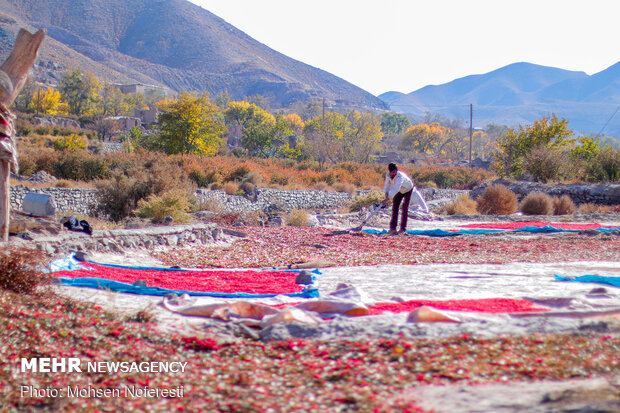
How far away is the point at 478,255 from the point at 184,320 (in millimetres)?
5997

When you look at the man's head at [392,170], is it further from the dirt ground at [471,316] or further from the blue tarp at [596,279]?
the blue tarp at [596,279]

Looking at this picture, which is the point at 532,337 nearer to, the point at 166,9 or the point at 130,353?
the point at 130,353

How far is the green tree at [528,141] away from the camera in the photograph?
26.9 meters

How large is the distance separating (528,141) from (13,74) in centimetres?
2572

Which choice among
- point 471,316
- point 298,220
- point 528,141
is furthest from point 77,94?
point 471,316

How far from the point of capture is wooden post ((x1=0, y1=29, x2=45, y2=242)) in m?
6.26

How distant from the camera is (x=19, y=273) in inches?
179

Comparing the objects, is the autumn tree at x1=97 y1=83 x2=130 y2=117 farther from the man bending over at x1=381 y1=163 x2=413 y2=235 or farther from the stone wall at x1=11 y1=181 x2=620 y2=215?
the man bending over at x1=381 y1=163 x2=413 y2=235

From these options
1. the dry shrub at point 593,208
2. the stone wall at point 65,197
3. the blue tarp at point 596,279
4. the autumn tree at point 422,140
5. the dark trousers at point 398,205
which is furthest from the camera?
the autumn tree at point 422,140

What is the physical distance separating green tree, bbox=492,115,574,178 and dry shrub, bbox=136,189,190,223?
19.6m

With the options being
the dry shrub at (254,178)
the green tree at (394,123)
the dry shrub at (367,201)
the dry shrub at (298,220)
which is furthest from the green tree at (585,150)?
the green tree at (394,123)

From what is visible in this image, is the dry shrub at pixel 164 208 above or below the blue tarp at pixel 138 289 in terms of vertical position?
above

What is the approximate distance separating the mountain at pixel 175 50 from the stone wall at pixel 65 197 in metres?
97.0

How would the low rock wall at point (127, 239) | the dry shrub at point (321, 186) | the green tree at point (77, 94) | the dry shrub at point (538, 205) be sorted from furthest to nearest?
1. the green tree at point (77, 94)
2. the dry shrub at point (321, 186)
3. the dry shrub at point (538, 205)
4. the low rock wall at point (127, 239)
